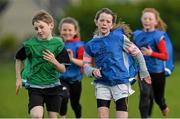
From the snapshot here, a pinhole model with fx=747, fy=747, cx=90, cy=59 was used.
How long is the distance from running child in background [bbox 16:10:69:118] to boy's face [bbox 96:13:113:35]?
1.93ft

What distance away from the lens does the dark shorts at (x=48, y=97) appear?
10000 millimetres

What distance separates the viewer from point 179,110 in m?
15.5

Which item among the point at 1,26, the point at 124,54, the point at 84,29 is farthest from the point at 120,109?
the point at 1,26

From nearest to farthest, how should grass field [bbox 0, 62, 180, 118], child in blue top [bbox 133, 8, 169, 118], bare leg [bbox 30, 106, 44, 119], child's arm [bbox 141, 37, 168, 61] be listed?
bare leg [bbox 30, 106, 44, 119] < child's arm [bbox 141, 37, 168, 61] < child in blue top [bbox 133, 8, 169, 118] < grass field [bbox 0, 62, 180, 118]

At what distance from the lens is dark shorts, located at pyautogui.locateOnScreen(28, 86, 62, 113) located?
10.0 metres

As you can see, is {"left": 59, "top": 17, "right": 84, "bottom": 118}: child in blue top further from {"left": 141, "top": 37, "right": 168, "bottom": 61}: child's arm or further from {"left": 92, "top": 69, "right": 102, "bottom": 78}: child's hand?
{"left": 92, "top": 69, "right": 102, "bottom": 78}: child's hand

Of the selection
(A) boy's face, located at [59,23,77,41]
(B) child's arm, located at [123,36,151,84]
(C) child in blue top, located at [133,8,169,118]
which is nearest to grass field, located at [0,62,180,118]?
(C) child in blue top, located at [133,8,169,118]

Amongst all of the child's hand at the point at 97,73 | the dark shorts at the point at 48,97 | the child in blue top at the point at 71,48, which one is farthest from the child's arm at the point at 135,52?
the child in blue top at the point at 71,48

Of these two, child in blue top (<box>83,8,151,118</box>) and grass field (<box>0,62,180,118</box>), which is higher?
child in blue top (<box>83,8,151,118</box>)

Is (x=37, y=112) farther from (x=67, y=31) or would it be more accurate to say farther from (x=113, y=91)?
(x=67, y=31)

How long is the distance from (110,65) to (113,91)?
1.17 ft

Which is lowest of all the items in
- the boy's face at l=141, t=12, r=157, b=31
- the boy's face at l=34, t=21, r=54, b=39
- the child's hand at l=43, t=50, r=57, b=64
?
the child's hand at l=43, t=50, r=57, b=64

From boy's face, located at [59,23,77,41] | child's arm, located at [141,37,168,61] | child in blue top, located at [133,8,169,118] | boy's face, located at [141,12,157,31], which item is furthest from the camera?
boy's face, located at [141,12,157,31]

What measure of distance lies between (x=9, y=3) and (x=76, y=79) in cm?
4258
